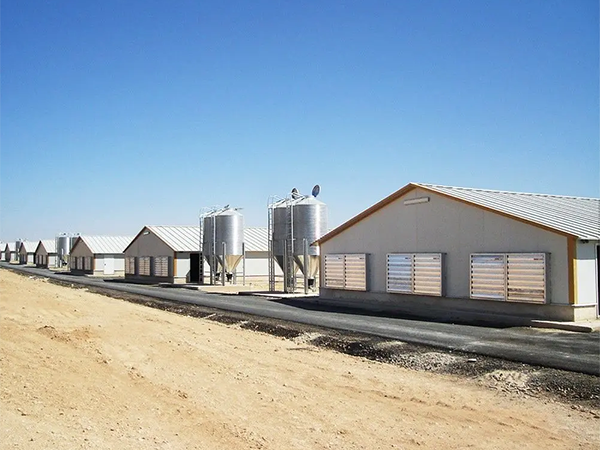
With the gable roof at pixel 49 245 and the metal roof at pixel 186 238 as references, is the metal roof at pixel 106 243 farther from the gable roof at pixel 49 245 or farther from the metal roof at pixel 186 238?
the gable roof at pixel 49 245

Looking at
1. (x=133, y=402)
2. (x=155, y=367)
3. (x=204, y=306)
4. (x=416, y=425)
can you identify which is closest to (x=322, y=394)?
(x=416, y=425)

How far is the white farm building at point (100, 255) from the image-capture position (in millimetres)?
68438

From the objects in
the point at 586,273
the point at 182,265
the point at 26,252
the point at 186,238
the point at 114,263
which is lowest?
the point at 114,263

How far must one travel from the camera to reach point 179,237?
2014 inches

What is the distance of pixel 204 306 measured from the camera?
1051 inches

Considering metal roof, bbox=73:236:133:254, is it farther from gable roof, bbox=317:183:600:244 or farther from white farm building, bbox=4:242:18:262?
white farm building, bbox=4:242:18:262

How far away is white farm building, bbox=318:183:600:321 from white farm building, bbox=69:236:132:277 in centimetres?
4582

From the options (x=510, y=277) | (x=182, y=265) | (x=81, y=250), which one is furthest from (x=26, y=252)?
(x=510, y=277)

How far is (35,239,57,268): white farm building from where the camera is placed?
94.3 meters

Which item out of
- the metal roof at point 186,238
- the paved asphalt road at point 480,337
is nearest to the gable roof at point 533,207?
the paved asphalt road at point 480,337

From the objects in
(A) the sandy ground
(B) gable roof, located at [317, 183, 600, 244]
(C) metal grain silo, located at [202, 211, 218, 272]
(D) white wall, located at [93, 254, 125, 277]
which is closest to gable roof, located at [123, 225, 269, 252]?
(C) metal grain silo, located at [202, 211, 218, 272]

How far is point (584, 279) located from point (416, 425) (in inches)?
488

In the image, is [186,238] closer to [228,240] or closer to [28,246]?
[228,240]

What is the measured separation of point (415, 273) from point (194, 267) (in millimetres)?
27549
